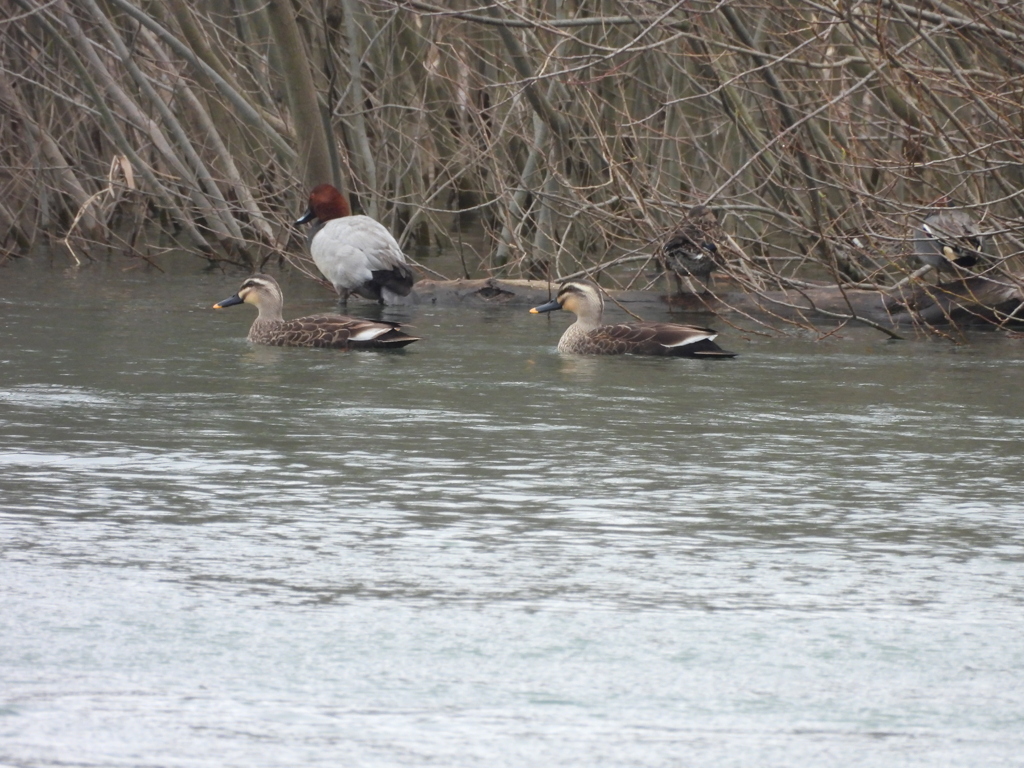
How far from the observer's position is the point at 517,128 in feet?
57.9

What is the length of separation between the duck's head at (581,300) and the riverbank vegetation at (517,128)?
65 cm

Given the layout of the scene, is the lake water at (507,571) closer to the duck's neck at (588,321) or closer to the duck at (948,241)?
the duck at (948,241)

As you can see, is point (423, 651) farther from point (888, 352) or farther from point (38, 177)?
point (38, 177)

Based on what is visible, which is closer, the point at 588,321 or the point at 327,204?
the point at 588,321

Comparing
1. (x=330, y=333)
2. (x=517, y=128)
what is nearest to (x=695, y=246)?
(x=330, y=333)

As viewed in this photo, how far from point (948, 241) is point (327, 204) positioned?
20.2ft

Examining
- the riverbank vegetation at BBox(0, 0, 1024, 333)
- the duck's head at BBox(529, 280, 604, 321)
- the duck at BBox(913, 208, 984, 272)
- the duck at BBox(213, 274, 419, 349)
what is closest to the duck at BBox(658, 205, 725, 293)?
the riverbank vegetation at BBox(0, 0, 1024, 333)

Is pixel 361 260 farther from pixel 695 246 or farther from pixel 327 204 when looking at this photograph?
pixel 695 246

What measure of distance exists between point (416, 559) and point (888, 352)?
615cm

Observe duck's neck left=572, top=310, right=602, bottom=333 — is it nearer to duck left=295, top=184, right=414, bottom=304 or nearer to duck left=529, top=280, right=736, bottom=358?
duck left=529, top=280, right=736, bottom=358

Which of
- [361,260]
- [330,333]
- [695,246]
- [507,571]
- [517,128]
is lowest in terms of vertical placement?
Answer: [507,571]

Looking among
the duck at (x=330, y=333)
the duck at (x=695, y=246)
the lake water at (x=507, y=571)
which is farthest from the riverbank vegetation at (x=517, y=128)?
the lake water at (x=507, y=571)

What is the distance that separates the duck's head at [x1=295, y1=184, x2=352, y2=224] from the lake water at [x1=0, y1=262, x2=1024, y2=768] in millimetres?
5854

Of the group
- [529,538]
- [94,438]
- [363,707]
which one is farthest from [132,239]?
[363,707]
